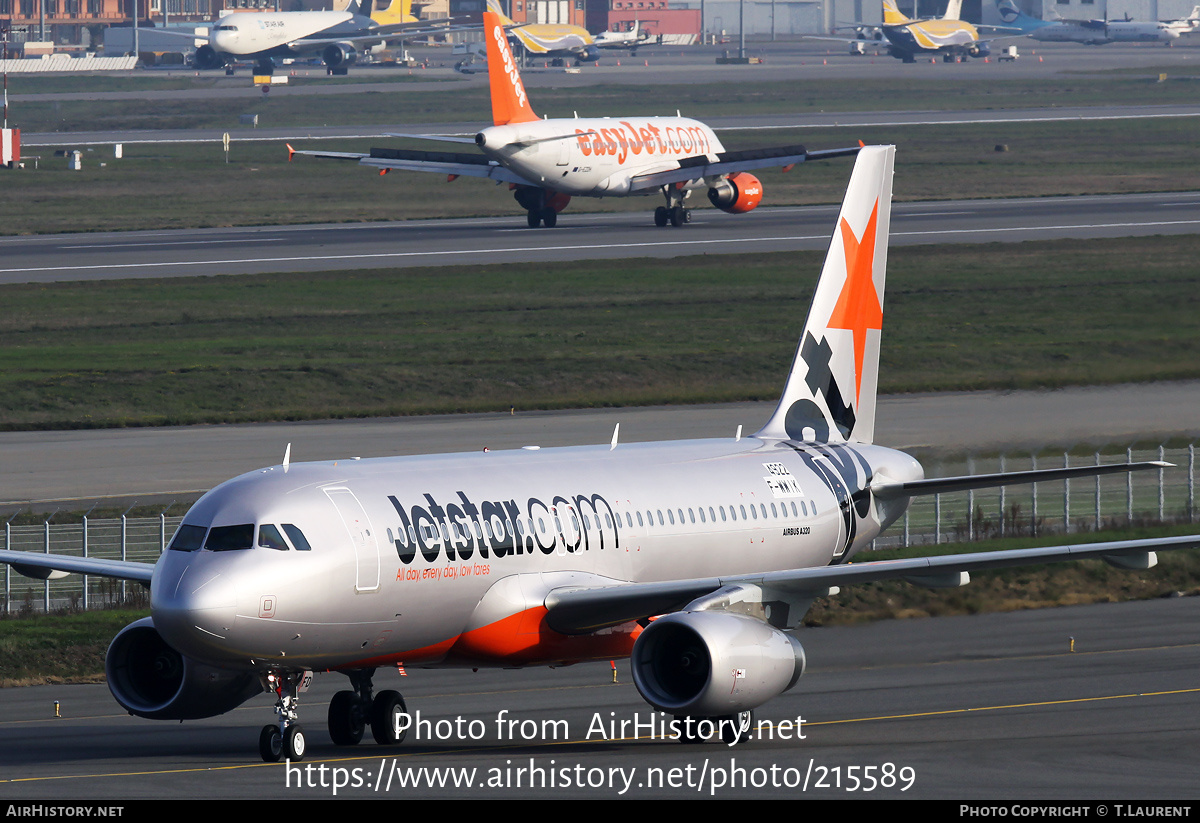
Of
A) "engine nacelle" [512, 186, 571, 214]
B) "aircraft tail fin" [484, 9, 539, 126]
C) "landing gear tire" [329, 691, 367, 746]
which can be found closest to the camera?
"landing gear tire" [329, 691, 367, 746]

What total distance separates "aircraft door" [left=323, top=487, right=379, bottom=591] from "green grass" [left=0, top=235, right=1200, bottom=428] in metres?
32.5

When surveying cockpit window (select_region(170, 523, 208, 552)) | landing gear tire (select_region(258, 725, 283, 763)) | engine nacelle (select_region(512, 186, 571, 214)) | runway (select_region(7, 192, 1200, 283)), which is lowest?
runway (select_region(7, 192, 1200, 283))

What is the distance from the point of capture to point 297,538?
26.9 m

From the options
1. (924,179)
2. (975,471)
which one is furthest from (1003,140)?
(975,471)

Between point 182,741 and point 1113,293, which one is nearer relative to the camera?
point 182,741

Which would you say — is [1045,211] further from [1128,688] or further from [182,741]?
[182,741]

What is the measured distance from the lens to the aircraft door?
27409 millimetres

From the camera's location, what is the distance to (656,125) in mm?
120125

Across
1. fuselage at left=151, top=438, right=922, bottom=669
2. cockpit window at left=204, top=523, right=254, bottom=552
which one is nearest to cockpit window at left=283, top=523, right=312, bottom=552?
fuselage at left=151, top=438, right=922, bottom=669

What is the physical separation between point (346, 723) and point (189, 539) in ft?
15.8

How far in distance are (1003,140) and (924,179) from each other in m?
33.5

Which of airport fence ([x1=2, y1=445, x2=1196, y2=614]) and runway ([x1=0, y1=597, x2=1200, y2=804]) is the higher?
runway ([x1=0, y1=597, x2=1200, y2=804])

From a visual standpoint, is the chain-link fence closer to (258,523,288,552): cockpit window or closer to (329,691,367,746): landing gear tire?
(329,691,367,746): landing gear tire
